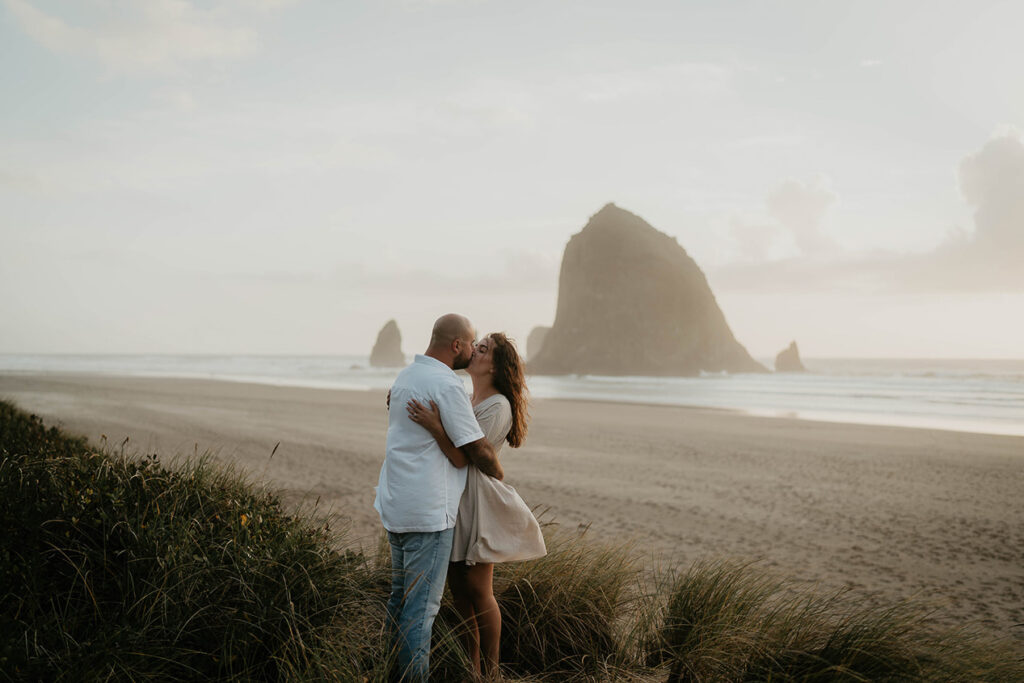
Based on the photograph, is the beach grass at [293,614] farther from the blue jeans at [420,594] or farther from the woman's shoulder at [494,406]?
the woman's shoulder at [494,406]

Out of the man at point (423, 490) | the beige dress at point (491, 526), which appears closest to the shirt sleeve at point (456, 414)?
the man at point (423, 490)

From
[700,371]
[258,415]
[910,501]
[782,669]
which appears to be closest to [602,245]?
[700,371]

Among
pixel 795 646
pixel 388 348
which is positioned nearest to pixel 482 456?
pixel 795 646

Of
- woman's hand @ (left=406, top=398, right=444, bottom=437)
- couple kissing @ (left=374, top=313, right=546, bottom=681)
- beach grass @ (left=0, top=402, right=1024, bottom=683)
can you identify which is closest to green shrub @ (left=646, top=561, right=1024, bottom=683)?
beach grass @ (left=0, top=402, right=1024, bottom=683)

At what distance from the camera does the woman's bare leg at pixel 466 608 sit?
347 cm

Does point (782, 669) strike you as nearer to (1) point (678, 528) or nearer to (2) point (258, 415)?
(1) point (678, 528)

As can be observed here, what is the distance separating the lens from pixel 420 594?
10.8ft

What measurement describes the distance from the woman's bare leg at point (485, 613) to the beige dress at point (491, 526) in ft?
0.37

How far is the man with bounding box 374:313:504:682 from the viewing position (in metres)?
3.24

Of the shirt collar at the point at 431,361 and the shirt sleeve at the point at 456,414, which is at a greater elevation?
the shirt collar at the point at 431,361

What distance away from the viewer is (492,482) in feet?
11.4

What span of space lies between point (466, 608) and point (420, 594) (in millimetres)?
408

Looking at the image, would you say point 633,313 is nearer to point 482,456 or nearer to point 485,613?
point 485,613

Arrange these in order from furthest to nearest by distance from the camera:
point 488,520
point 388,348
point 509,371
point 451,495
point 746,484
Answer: point 388,348
point 746,484
point 509,371
point 488,520
point 451,495
